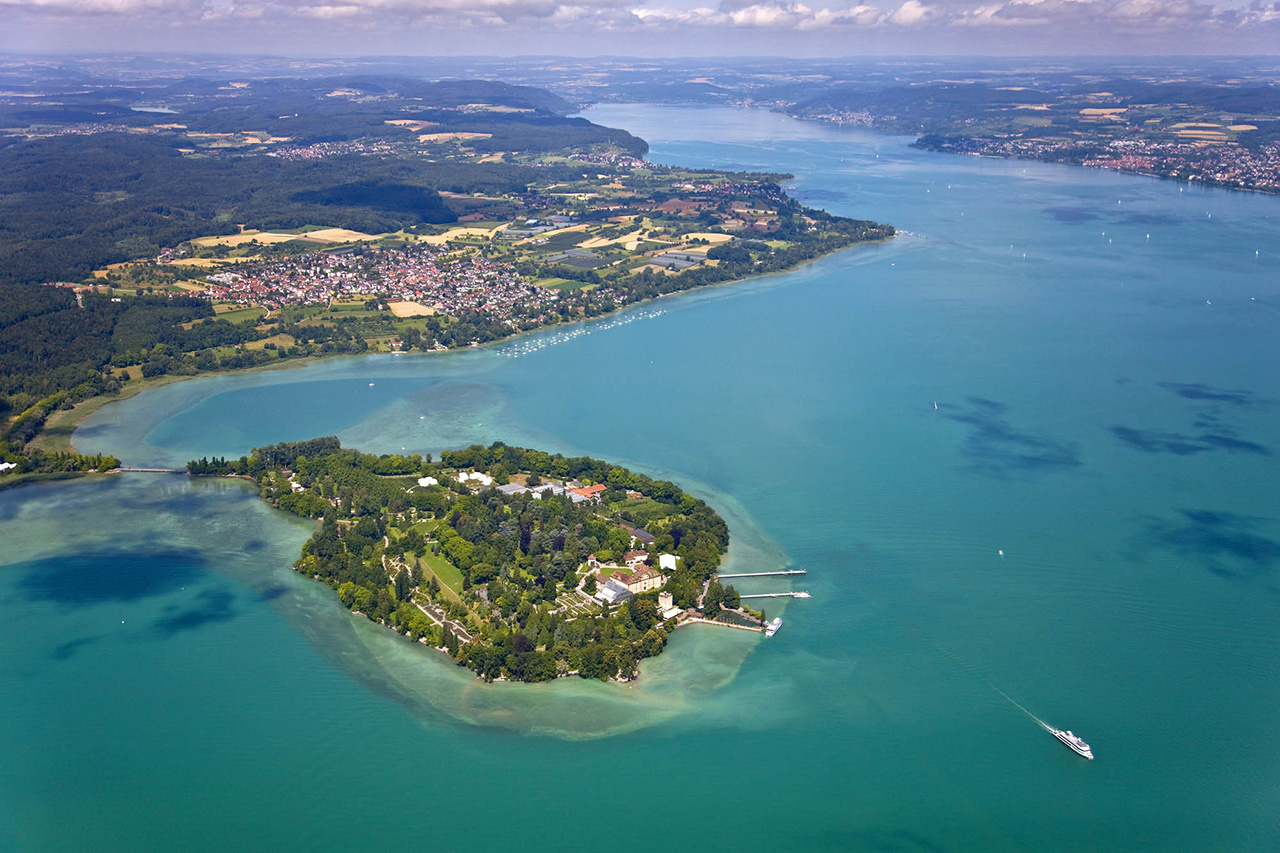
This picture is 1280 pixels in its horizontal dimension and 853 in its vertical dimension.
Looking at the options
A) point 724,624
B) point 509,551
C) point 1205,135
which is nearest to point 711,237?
point 509,551

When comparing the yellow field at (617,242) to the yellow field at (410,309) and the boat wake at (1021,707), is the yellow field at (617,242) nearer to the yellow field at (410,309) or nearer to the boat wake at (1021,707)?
the yellow field at (410,309)

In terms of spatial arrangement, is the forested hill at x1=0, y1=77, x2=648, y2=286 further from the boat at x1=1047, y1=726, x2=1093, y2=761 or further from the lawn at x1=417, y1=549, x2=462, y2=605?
the boat at x1=1047, y1=726, x2=1093, y2=761

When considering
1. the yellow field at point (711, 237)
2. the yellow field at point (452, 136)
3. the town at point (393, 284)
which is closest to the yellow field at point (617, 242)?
the yellow field at point (711, 237)

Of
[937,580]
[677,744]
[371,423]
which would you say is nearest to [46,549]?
[371,423]

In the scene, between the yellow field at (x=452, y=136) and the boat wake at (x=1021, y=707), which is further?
the yellow field at (x=452, y=136)

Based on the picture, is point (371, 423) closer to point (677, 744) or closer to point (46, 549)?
point (46, 549)
